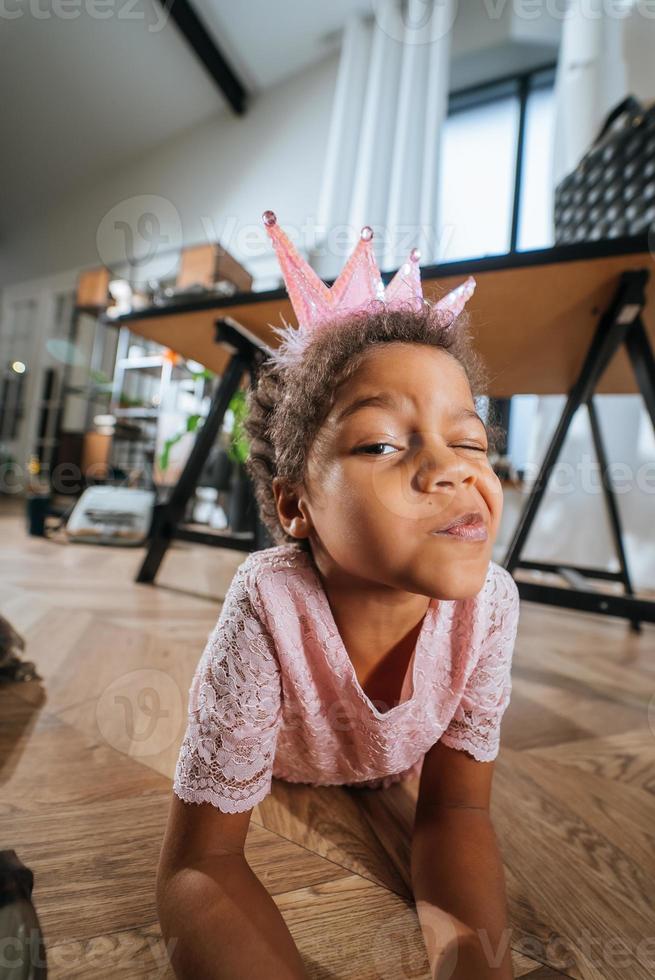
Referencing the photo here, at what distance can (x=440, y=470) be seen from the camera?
0.26 metres

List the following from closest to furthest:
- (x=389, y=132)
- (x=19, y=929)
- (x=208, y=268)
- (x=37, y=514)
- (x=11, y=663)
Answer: (x=19, y=929) < (x=11, y=663) < (x=37, y=514) < (x=389, y=132) < (x=208, y=268)

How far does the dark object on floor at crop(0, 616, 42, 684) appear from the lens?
1.84 ft

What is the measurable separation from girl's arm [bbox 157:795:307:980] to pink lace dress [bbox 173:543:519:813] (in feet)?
0.05

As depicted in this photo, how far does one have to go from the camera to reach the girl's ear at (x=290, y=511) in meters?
0.34

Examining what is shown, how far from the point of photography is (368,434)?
0.90 feet

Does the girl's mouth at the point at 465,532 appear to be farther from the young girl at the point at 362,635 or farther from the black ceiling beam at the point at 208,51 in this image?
the black ceiling beam at the point at 208,51

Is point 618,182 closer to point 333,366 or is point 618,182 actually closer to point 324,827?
point 333,366

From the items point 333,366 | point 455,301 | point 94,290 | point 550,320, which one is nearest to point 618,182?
point 550,320

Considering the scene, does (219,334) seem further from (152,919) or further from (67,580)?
(152,919)

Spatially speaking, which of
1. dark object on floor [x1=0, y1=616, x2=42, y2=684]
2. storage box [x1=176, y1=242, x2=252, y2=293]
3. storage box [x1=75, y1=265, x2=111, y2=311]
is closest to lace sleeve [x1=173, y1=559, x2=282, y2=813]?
dark object on floor [x1=0, y1=616, x2=42, y2=684]

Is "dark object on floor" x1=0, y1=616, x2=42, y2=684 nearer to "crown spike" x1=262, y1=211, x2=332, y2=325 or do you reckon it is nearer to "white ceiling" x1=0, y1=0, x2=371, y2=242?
"crown spike" x1=262, y1=211, x2=332, y2=325

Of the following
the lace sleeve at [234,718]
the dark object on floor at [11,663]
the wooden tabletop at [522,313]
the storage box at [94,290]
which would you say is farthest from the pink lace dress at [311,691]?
the storage box at [94,290]

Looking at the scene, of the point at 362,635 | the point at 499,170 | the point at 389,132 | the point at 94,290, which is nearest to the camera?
the point at 362,635

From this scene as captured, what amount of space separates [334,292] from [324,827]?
38 centimetres
